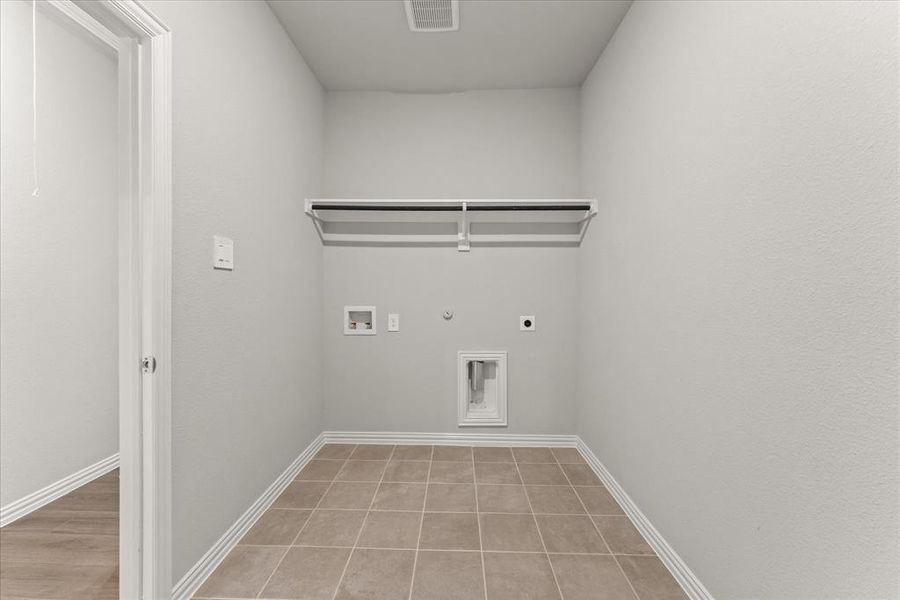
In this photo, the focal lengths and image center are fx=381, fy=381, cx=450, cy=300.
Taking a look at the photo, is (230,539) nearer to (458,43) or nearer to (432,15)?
(432,15)

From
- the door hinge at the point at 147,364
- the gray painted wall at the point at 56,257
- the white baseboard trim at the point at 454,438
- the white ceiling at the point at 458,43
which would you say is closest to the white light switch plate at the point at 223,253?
the door hinge at the point at 147,364

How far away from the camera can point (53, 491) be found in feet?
6.54

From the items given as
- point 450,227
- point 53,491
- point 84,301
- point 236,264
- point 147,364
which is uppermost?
point 450,227

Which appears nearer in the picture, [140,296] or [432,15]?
[140,296]

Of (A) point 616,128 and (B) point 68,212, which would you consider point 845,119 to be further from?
(B) point 68,212

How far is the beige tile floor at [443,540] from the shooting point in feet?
4.93

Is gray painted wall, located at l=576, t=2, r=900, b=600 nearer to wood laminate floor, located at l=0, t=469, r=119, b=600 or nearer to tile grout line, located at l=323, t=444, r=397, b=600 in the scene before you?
tile grout line, located at l=323, t=444, r=397, b=600

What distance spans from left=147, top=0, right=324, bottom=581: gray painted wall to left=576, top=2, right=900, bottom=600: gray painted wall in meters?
1.93

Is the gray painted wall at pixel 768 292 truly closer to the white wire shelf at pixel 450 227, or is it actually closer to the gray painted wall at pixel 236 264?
the white wire shelf at pixel 450 227

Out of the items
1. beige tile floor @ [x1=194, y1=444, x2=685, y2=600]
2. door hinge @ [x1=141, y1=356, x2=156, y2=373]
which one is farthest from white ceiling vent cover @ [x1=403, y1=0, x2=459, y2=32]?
beige tile floor @ [x1=194, y1=444, x2=685, y2=600]

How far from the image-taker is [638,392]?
1.93 metres

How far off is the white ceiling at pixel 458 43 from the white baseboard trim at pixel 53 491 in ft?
9.21

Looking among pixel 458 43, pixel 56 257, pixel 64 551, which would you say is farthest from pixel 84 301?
pixel 458 43

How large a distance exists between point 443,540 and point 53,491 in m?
2.06
